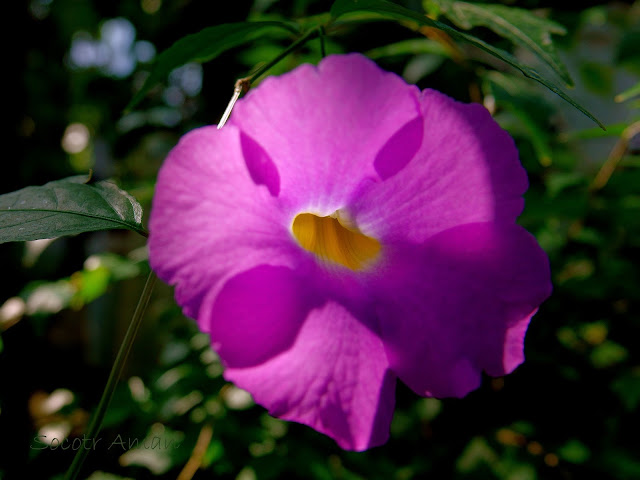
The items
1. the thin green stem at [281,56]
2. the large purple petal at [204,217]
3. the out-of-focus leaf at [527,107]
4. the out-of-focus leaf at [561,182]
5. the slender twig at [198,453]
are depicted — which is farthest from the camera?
→ the out-of-focus leaf at [561,182]

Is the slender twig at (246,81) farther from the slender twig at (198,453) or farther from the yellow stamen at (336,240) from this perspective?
the slender twig at (198,453)

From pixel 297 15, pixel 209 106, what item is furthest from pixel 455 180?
pixel 209 106

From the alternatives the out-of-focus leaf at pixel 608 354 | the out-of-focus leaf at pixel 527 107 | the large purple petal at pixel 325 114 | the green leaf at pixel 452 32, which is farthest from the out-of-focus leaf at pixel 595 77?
the large purple petal at pixel 325 114

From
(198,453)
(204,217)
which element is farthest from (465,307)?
(198,453)

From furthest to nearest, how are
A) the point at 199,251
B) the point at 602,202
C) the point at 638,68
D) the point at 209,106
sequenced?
the point at 209,106 → the point at 602,202 → the point at 638,68 → the point at 199,251

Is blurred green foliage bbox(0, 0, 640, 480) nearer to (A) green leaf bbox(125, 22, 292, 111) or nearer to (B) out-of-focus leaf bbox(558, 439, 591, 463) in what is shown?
(B) out-of-focus leaf bbox(558, 439, 591, 463)

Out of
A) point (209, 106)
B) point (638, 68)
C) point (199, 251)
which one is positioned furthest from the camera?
point (209, 106)

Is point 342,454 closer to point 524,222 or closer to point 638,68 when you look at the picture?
point 524,222
